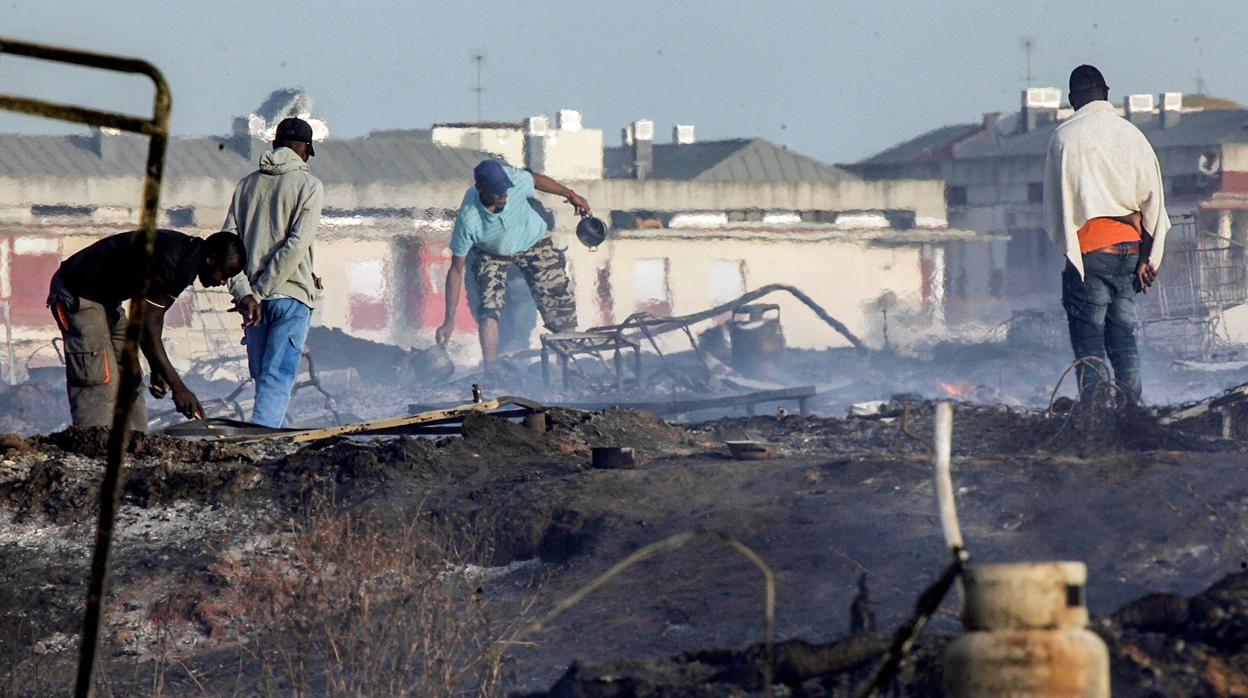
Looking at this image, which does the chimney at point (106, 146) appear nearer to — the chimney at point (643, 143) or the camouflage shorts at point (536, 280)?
the chimney at point (643, 143)

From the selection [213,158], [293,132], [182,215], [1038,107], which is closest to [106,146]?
[213,158]

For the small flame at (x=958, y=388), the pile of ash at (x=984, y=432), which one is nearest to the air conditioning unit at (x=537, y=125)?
the small flame at (x=958, y=388)

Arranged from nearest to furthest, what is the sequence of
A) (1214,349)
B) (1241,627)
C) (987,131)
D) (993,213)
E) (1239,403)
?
(1241,627) < (1239,403) < (1214,349) < (993,213) < (987,131)

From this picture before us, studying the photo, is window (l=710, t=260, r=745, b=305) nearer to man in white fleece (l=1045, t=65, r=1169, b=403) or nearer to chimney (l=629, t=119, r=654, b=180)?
chimney (l=629, t=119, r=654, b=180)

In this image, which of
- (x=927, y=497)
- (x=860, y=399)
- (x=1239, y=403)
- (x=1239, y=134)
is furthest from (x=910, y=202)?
(x=927, y=497)

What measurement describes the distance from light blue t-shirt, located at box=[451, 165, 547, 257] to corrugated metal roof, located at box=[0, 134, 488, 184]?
24000mm

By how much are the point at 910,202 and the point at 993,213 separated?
3.69 m

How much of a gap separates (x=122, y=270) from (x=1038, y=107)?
48.7 m

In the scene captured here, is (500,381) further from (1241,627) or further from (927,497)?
(1241,627)

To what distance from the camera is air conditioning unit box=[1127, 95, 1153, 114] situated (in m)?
51.3

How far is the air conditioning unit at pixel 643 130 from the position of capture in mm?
49000

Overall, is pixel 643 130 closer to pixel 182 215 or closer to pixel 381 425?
pixel 182 215

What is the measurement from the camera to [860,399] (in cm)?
1858

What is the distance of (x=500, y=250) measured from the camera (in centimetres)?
1658
